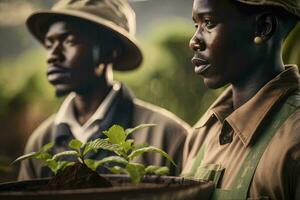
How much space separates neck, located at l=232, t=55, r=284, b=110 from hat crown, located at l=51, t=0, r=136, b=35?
716 mm

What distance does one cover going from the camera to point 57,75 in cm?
181

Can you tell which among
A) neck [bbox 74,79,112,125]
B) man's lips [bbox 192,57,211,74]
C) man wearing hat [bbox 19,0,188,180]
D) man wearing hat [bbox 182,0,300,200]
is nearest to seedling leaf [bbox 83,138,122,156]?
man wearing hat [bbox 182,0,300,200]

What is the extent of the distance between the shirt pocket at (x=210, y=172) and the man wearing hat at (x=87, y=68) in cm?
65

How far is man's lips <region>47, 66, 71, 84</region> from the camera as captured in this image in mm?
1784

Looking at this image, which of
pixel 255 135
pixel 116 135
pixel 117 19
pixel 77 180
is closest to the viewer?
pixel 77 180

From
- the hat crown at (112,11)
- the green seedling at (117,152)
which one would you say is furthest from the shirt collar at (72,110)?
the green seedling at (117,152)

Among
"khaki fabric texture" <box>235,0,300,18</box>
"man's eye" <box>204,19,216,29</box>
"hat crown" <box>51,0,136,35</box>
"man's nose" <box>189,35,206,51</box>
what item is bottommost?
"man's nose" <box>189,35,206,51</box>

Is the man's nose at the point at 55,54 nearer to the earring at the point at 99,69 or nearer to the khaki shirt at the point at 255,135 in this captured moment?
the earring at the point at 99,69

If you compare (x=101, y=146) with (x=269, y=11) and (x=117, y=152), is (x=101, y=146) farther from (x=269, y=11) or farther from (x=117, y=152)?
(x=269, y=11)

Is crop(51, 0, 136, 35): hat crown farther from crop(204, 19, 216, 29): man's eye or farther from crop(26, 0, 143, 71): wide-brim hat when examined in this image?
crop(204, 19, 216, 29): man's eye

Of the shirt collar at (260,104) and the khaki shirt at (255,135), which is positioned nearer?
the khaki shirt at (255,135)

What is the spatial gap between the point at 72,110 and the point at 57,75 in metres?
0.17

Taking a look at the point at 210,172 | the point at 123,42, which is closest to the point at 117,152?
the point at 210,172

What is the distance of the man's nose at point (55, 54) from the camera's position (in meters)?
1.79
